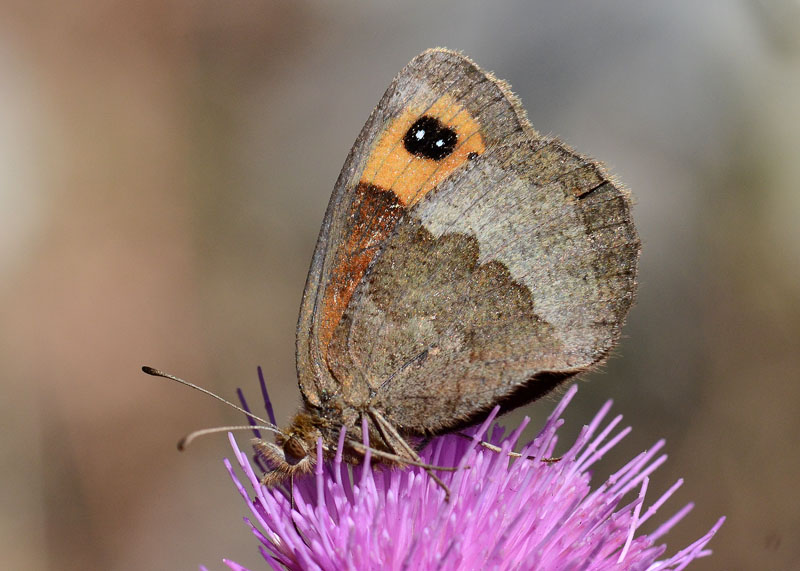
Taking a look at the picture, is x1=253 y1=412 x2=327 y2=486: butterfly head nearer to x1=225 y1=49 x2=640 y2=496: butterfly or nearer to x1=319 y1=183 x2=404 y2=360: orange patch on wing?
x1=225 y1=49 x2=640 y2=496: butterfly

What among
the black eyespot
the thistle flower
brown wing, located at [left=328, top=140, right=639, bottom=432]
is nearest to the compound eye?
the thistle flower

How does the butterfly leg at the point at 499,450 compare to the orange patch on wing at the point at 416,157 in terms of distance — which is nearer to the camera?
the butterfly leg at the point at 499,450

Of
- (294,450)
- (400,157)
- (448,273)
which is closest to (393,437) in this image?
(294,450)

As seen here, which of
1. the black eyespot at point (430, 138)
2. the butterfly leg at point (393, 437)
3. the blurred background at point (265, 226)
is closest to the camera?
the butterfly leg at point (393, 437)

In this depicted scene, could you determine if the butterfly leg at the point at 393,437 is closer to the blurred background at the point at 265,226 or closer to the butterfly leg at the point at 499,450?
the butterfly leg at the point at 499,450

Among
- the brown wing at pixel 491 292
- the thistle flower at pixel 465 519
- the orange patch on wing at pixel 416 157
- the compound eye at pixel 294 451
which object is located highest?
the orange patch on wing at pixel 416 157

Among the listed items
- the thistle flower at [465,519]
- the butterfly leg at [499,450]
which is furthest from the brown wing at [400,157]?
the butterfly leg at [499,450]

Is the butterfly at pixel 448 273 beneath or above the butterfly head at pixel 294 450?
above
